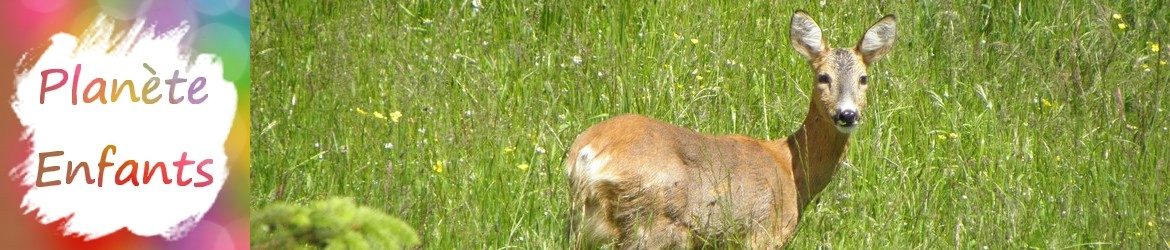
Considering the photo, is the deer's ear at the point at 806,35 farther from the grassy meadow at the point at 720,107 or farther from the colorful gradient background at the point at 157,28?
the colorful gradient background at the point at 157,28

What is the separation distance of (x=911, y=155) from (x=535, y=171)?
152cm

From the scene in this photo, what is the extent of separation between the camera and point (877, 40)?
5.22 m

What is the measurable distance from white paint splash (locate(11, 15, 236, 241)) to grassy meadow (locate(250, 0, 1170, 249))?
2.39 m

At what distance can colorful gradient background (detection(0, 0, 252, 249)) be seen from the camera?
6.08 ft

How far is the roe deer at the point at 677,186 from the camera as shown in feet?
14.0

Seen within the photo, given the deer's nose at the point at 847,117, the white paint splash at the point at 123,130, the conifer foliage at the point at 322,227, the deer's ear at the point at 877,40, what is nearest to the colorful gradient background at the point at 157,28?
the white paint splash at the point at 123,130

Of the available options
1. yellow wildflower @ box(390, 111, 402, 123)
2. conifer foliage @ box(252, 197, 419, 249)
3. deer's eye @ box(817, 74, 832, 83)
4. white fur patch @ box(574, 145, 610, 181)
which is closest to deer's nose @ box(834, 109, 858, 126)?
deer's eye @ box(817, 74, 832, 83)

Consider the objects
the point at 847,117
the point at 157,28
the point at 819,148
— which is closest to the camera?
the point at 157,28

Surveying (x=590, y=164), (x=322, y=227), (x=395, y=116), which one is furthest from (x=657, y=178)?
(x=322, y=227)

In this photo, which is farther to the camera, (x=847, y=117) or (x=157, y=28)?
(x=847, y=117)

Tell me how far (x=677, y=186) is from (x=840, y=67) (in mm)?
922

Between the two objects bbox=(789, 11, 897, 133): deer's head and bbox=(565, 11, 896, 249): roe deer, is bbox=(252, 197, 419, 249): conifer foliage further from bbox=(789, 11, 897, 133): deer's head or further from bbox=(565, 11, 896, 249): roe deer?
bbox=(789, 11, 897, 133): deer's head

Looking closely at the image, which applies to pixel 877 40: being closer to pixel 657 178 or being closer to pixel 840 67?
pixel 840 67

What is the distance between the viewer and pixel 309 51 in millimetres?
6461
